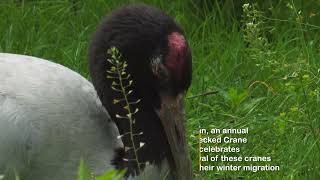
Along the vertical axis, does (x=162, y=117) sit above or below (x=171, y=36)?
below

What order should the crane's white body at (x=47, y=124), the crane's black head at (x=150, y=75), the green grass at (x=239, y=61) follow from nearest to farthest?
the crane's white body at (x=47, y=124), the crane's black head at (x=150, y=75), the green grass at (x=239, y=61)

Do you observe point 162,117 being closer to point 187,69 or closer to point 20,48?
point 187,69

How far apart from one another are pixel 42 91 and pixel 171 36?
2.03ft

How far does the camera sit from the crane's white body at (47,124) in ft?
16.1

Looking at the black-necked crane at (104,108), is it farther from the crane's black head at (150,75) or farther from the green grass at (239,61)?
the green grass at (239,61)

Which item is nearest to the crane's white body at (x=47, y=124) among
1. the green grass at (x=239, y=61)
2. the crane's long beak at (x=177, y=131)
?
the crane's long beak at (x=177, y=131)

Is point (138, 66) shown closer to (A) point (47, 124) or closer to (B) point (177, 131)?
(B) point (177, 131)

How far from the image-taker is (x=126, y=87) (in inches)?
205

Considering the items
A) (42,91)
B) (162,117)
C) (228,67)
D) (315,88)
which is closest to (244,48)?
(228,67)

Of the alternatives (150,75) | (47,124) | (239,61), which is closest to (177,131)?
(150,75)

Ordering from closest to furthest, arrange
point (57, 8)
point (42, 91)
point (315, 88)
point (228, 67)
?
point (42, 91), point (315, 88), point (228, 67), point (57, 8)

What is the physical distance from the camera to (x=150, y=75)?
5227 mm

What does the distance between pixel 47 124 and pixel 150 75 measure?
0.56 metres

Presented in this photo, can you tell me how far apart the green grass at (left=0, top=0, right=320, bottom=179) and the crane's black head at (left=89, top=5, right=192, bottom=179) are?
1.34 ft
